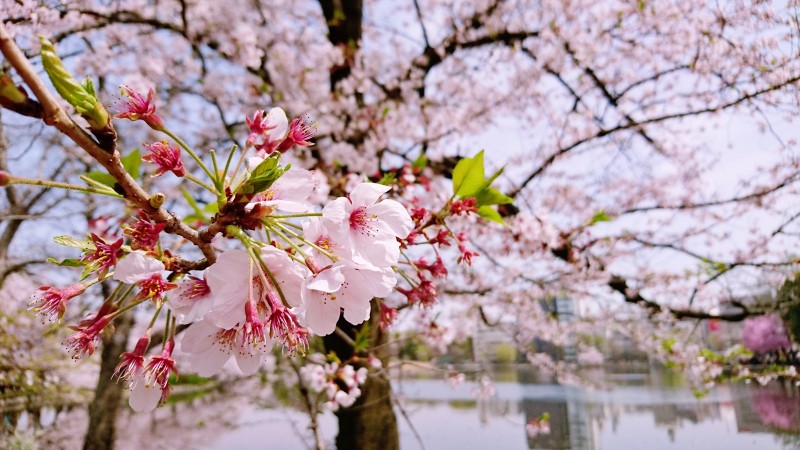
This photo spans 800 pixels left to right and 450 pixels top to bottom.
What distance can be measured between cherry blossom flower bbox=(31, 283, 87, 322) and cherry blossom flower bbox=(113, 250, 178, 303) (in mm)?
110

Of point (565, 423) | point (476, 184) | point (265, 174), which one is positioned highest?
point (476, 184)

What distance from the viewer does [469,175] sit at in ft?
2.38

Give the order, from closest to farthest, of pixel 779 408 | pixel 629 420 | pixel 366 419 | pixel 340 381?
pixel 340 381
pixel 366 419
pixel 779 408
pixel 629 420

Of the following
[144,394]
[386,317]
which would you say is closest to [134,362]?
[144,394]

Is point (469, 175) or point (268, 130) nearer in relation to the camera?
point (268, 130)

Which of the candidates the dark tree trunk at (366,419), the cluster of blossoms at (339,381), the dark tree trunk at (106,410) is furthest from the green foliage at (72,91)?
the dark tree trunk at (106,410)

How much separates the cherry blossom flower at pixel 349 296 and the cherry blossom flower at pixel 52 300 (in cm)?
27

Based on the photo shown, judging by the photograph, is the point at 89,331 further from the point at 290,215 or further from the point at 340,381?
the point at 340,381

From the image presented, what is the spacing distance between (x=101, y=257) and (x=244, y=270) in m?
0.16

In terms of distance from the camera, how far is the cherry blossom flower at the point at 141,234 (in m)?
0.47

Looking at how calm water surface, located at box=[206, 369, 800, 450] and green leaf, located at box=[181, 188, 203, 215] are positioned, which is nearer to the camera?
green leaf, located at box=[181, 188, 203, 215]

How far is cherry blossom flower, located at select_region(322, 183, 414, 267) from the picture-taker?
461mm

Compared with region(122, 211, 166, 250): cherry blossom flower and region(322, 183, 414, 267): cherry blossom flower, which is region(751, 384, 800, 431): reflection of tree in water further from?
region(122, 211, 166, 250): cherry blossom flower

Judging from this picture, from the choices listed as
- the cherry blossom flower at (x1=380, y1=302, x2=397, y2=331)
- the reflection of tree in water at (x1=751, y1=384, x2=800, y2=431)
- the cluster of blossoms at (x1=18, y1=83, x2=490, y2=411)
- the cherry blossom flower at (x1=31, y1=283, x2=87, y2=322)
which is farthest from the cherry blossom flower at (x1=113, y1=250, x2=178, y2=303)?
the reflection of tree in water at (x1=751, y1=384, x2=800, y2=431)
